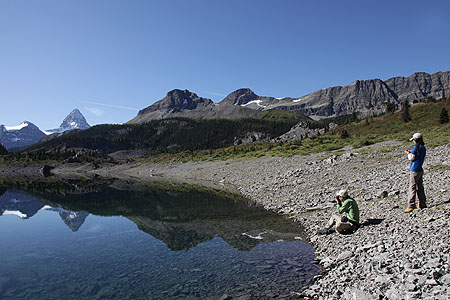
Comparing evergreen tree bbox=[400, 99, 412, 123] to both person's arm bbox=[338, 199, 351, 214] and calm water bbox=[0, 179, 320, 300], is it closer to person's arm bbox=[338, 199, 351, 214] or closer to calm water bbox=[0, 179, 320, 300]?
calm water bbox=[0, 179, 320, 300]

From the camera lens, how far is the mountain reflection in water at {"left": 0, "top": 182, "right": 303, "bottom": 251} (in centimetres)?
1778

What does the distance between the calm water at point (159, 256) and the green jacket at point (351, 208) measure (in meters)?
2.79

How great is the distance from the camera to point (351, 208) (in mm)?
14398

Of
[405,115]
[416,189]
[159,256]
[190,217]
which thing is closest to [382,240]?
[416,189]

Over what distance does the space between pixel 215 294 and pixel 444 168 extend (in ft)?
66.9

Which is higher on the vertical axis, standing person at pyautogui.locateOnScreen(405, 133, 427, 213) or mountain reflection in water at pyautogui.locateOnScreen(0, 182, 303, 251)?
standing person at pyautogui.locateOnScreen(405, 133, 427, 213)

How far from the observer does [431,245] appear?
377 inches

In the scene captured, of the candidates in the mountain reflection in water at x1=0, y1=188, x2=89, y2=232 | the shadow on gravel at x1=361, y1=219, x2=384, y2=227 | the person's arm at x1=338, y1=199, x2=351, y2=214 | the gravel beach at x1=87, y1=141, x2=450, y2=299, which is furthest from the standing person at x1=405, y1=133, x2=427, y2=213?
the mountain reflection in water at x1=0, y1=188, x2=89, y2=232

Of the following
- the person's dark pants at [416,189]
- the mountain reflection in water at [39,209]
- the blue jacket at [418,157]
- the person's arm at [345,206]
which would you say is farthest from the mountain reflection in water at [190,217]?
the blue jacket at [418,157]

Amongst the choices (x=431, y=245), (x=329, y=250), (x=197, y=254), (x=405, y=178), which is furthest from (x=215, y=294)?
(x=405, y=178)

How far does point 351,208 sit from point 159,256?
1089cm

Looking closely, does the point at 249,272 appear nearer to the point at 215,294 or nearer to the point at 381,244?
the point at 215,294

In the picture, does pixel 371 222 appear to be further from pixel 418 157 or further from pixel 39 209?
pixel 39 209

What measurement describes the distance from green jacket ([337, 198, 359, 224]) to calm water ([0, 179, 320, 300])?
110 inches
